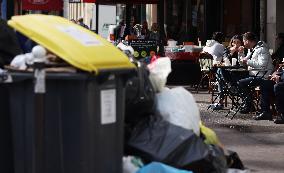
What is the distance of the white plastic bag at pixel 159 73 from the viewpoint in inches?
222

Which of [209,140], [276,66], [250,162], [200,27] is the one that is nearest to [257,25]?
[200,27]

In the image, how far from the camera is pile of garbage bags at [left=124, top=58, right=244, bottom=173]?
517cm

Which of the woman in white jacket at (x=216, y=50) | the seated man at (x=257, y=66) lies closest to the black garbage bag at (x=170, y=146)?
the seated man at (x=257, y=66)

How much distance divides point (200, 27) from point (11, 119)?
64.0ft

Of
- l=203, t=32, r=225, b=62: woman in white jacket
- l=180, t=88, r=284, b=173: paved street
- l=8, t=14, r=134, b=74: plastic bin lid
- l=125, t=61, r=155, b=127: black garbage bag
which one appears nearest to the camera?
l=8, t=14, r=134, b=74: plastic bin lid

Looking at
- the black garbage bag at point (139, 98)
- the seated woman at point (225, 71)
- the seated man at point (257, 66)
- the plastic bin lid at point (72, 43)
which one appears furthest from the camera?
the seated woman at point (225, 71)

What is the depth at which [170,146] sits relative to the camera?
5172 mm

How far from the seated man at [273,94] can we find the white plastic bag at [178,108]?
20.2 feet

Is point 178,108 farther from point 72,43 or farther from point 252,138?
point 252,138

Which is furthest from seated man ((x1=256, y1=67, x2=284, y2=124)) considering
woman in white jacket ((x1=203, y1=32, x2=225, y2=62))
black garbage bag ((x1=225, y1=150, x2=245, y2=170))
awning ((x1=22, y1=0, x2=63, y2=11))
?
awning ((x1=22, y1=0, x2=63, y2=11))

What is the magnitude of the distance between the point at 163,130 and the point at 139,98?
300mm

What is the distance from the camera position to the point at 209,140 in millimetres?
5762

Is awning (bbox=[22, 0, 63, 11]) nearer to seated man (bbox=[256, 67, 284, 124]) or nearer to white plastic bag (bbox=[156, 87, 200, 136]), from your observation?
seated man (bbox=[256, 67, 284, 124])

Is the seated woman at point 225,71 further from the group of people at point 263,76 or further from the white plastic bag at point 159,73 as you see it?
the white plastic bag at point 159,73
